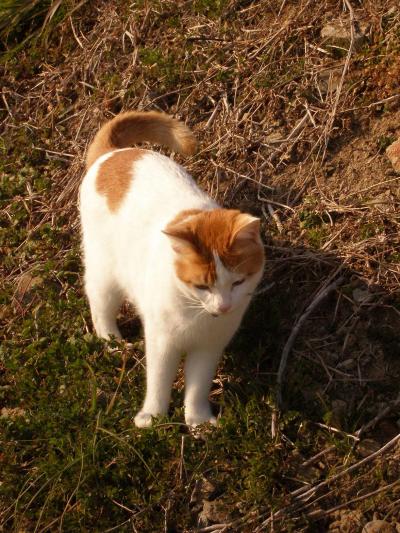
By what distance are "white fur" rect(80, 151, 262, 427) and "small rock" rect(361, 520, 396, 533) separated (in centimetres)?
91

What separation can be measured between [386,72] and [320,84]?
420 mm

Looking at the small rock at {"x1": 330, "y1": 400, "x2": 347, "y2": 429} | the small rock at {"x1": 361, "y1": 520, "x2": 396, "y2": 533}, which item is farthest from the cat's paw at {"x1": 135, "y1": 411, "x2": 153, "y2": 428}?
the small rock at {"x1": 361, "y1": 520, "x2": 396, "y2": 533}

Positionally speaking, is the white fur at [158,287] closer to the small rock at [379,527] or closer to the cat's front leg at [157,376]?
the cat's front leg at [157,376]

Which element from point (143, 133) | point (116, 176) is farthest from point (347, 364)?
point (143, 133)

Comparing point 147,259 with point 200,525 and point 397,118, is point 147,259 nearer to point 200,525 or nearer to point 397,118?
point 200,525

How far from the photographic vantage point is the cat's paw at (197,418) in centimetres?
384

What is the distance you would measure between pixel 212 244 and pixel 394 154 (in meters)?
1.65

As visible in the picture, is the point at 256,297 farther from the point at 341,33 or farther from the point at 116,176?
the point at 341,33

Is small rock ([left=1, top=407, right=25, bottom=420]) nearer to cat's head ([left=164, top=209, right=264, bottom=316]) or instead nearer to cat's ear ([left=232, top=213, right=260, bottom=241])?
cat's head ([left=164, top=209, right=264, bottom=316])

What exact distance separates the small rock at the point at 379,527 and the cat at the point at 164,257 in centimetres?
88

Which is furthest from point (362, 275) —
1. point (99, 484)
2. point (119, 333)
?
point (99, 484)

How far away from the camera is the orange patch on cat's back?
4.05 m

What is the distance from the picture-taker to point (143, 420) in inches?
150

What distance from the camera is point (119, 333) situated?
4426mm
